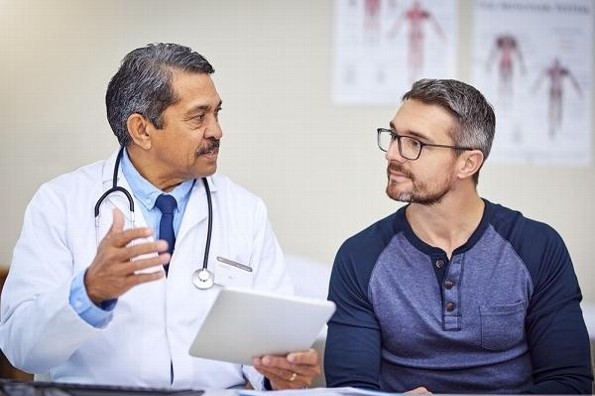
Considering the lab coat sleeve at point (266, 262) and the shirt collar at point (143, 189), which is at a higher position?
the shirt collar at point (143, 189)

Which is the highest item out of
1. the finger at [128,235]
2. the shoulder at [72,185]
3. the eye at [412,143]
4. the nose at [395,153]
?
the eye at [412,143]

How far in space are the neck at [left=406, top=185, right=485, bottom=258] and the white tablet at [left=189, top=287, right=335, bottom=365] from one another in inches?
19.8

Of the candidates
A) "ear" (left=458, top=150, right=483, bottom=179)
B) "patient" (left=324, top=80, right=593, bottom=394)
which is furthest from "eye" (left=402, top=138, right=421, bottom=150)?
"ear" (left=458, top=150, right=483, bottom=179)

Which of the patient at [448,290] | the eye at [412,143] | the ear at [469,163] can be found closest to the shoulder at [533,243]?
the patient at [448,290]

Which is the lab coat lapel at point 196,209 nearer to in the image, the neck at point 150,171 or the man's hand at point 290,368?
the neck at point 150,171

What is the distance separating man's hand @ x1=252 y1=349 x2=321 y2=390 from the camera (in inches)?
63.5

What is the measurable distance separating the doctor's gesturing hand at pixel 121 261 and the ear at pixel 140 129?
454 millimetres

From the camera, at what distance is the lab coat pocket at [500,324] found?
1.88 metres

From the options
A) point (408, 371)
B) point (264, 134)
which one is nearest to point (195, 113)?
point (408, 371)

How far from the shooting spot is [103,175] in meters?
1.96

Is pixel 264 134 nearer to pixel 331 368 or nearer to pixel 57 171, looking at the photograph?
pixel 57 171

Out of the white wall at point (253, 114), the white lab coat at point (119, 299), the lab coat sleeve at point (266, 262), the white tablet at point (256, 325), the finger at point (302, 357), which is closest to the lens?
the white tablet at point (256, 325)

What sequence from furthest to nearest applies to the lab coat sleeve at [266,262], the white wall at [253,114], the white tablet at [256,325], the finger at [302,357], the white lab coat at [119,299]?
the white wall at [253,114]
the lab coat sleeve at [266,262]
the white lab coat at [119,299]
the finger at [302,357]
the white tablet at [256,325]

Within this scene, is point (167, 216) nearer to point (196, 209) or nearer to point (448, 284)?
point (196, 209)
